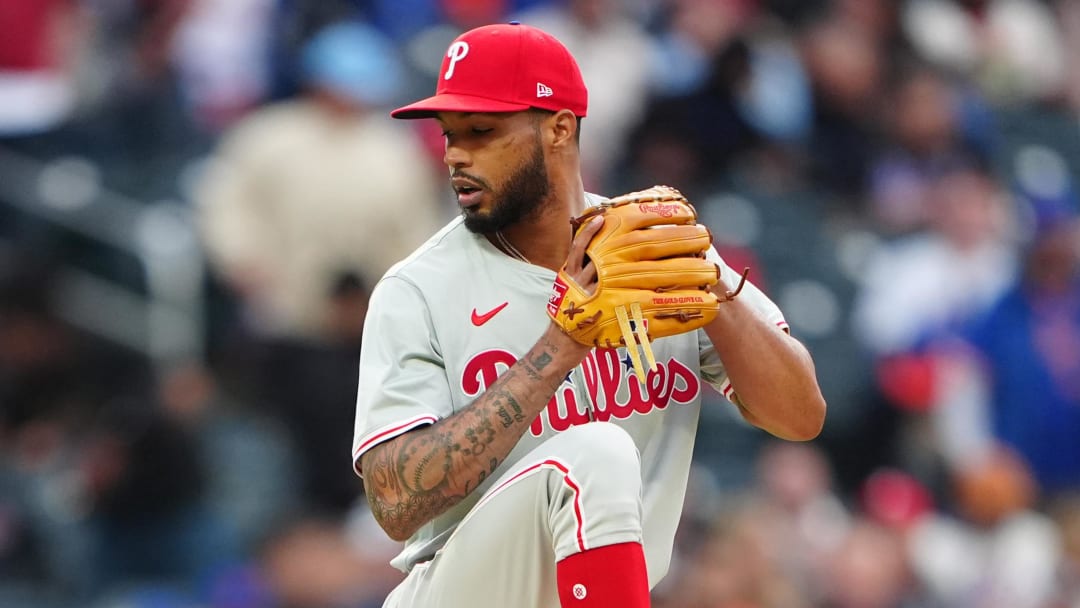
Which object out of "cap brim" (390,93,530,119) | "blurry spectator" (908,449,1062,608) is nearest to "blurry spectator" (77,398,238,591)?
"blurry spectator" (908,449,1062,608)

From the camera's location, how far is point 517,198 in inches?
140

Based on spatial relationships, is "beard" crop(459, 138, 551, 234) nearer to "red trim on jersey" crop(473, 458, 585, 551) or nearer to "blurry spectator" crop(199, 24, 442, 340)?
"red trim on jersey" crop(473, 458, 585, 551)

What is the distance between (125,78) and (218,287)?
1.55 meters

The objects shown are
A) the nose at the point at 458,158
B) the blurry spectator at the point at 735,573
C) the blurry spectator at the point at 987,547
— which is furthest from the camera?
the blurry spectator at the point at 987,547

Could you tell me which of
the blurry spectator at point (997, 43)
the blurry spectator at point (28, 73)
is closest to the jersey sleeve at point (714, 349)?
the blurry spectator at point (28, 73)

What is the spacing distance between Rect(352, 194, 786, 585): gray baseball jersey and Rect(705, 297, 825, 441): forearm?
11cm

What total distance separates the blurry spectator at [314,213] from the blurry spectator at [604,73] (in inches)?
44.0

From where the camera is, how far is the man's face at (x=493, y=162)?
11.5 ft

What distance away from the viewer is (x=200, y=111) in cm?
829

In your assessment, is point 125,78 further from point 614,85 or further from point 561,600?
point 561,600

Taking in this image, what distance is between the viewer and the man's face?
11.5ft

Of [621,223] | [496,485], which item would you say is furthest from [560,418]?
[621,223]

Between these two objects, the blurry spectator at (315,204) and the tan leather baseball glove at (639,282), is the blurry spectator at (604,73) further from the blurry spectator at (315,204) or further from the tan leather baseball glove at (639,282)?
the tan leather baseball glove at (639,282)

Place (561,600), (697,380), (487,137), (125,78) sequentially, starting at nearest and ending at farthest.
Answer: (561,600) → (487,137) → (697,380) → (125,78)
